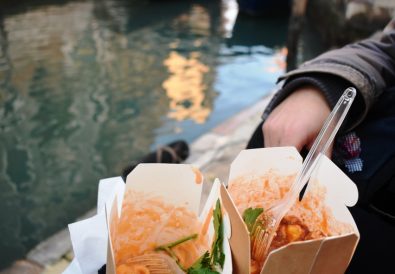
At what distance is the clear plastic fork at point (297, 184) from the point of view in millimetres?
566

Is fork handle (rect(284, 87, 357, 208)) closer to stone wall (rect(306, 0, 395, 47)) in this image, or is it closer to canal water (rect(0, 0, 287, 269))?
canal water (rect(0, 0, 287, 269))

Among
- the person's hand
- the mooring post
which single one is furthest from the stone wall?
the person's hand

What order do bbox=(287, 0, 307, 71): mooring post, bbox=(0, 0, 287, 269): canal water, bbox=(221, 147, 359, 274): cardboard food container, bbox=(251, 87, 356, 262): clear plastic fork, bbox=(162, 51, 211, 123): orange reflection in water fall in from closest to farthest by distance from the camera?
bbox=(221, 147, 359, 274): cardboard food container < bbox=(251, 87, 356, 262): clear plastic fork < bbox=(0, 0, 287, 269): canal water < bbox=(162, 51, 211, 123): orange reflection in water < bbox=(287, 0, 307, 71): mooring post

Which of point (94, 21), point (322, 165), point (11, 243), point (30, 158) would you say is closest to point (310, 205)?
point (322, 165)

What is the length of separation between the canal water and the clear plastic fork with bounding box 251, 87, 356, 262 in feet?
6.62

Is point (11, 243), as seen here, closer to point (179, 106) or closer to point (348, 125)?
point (348, 125)

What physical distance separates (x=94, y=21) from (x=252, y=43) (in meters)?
4.01

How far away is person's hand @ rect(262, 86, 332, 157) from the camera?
0.79m

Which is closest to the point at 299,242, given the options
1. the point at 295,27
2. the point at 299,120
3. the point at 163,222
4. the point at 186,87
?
the point at 163,222

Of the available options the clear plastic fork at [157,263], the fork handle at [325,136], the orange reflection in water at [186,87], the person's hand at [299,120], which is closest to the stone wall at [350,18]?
the orange reflection in water at [186,87]

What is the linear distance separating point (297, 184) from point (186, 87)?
5067 mm

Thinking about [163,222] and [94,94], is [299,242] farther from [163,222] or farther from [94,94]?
[94,94]

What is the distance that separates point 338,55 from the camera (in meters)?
0.91

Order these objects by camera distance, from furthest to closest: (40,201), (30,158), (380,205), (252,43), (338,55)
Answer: (252,43), (30,158), (40,201), (338,55), (380,205)
